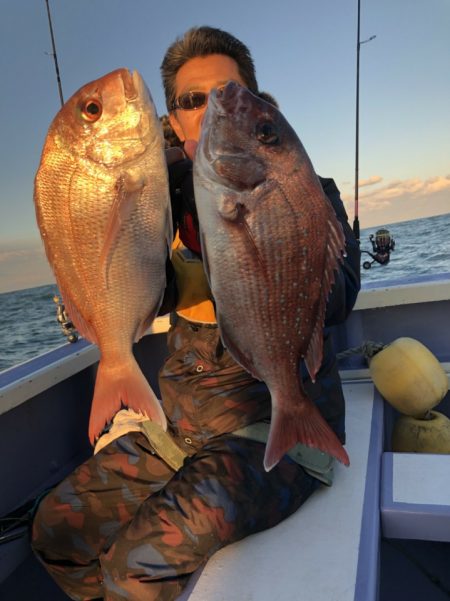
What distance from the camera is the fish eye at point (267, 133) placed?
129cm

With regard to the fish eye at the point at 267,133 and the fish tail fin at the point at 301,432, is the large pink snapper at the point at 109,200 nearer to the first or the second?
the fish eye at the point at 267,133

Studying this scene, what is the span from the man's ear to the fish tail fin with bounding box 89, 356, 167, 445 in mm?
1175

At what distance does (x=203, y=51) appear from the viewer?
6.70 feet

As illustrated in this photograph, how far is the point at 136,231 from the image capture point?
1236 mm

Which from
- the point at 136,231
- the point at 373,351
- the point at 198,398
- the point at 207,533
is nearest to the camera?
the point at 136,231

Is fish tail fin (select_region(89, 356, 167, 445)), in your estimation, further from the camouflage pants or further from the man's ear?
the man's ear

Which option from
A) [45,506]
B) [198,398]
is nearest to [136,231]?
[198,398]

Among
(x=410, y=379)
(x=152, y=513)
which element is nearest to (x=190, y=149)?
(x=152, y=513)

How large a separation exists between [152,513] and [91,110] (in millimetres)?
1299

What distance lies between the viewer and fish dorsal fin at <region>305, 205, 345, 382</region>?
1.34m

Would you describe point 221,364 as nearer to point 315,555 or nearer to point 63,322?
point 315,555

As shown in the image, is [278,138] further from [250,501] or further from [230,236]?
[250,501]

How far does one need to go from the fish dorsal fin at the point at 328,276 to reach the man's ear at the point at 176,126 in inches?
40.3

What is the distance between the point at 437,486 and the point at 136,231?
1472mm
